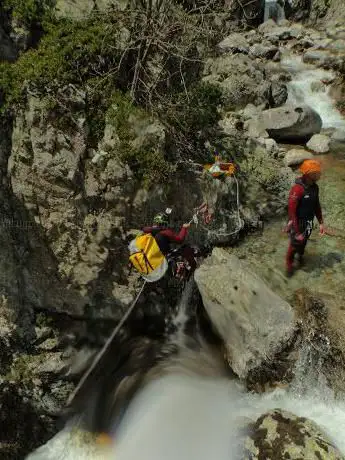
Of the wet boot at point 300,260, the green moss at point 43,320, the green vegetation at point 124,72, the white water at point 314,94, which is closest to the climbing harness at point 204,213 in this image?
→ the green vegetation at point 124,72

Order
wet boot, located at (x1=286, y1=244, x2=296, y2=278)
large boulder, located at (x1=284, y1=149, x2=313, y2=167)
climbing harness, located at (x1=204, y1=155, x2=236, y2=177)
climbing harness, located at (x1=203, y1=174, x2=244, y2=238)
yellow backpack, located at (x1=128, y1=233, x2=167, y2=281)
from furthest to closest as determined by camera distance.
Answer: large boulder, located at (x1=284, y1=149, x2=313, y2=167)
climbing harness, located at (x1=203, y1=174, x2=244, y2=238)
climbing harness, located at (x1=204, y1=155, x2=236, y2=177)
wet boot, located at (x1=286, y1=244, x2=296, y2=278)
yellow backpack, located at (x1=128, y1=233, x2=167, y2=281)

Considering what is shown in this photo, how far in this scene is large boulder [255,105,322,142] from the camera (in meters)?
16.5

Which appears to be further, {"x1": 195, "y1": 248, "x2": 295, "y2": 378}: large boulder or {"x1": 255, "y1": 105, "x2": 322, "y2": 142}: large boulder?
{"x1": 255, "y1": 105, "x2": 322, "y2": 142}: large boulder

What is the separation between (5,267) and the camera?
8.62 meters

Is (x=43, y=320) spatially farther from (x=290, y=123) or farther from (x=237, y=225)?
(x=290, y=123)

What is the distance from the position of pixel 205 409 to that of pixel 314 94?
17.6 metres

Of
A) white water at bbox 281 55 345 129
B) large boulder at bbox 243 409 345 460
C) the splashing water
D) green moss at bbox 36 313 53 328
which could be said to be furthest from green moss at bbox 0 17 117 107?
white water at bbox 281 55 345 129

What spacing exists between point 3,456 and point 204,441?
4338 millimetres

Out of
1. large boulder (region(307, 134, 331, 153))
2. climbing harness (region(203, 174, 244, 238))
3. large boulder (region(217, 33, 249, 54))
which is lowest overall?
climbing harness (region(203, 174, 244, 238))

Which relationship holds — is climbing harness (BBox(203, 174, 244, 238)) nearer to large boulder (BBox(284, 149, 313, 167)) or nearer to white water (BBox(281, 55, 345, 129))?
large boulder (BBox(284, 149, 313, 167))

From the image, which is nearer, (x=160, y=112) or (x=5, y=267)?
(x=5, y=267)

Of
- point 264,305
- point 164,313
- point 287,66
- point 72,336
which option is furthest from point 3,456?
point 287,66

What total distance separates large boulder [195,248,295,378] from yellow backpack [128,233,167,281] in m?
1.39

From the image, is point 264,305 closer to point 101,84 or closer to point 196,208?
point 196,208
